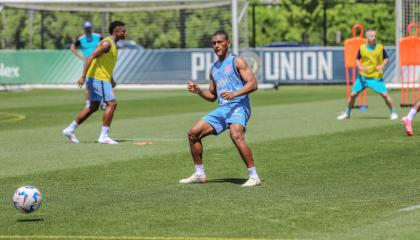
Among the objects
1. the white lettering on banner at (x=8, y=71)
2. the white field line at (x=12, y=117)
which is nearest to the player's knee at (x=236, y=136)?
the white field line at (x=12, y=117)

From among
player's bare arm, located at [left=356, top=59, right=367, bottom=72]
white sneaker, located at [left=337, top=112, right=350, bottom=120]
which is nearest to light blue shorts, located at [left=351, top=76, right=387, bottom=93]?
player's bare arm, located at [left=356, top=59, right=367, bottom=72]

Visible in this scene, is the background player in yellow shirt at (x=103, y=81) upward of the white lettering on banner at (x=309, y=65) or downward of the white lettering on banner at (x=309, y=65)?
upward

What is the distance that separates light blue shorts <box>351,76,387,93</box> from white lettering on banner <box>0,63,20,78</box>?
20.3 m

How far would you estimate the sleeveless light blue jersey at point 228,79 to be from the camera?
13.3 metres

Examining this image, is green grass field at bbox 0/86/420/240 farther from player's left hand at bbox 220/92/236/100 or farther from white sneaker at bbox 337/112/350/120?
player's left hand at bbox 220/92/236/100

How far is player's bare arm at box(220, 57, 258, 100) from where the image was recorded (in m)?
13.0

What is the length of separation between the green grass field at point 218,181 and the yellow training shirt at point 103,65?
3.77ft

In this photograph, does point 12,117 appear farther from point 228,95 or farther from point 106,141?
point 228,95

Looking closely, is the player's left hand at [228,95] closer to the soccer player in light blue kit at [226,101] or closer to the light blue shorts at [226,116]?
the soccer player in light blue kit at [226,101]

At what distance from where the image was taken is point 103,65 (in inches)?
758

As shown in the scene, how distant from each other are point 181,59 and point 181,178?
92.5 ft

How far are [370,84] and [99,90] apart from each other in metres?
7.88

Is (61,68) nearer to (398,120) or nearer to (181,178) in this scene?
(398,120)

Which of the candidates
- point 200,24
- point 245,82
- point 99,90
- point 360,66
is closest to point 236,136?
point 245,82
